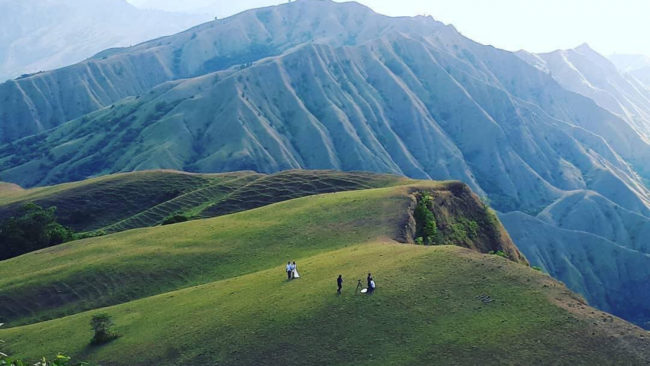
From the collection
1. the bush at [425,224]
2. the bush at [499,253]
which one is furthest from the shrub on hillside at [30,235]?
the bush at [499,253]

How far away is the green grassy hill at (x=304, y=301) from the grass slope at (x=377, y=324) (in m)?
0.12

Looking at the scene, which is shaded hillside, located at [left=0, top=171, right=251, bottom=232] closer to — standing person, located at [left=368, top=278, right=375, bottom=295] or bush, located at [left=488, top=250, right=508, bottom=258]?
bush, located at [left=488, top=250, right=508, bottom=258]

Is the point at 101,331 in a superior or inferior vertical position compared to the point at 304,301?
inferior

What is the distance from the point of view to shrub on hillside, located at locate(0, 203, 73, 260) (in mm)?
85438

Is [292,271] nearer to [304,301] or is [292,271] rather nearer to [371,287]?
[304,301]

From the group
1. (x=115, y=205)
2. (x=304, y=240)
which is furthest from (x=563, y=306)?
(x=115, y=205)

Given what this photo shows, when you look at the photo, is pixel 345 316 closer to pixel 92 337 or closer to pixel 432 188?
pixel 92 337

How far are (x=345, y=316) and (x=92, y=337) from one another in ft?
72.8

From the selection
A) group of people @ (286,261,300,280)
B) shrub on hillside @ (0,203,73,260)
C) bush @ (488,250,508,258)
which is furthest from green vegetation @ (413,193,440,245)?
shrub on hillside @ (0,203,73,260)

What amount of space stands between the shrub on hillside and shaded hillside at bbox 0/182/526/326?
53.4 ft

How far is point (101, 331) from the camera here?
44.5m

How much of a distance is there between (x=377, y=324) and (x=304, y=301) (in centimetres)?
722

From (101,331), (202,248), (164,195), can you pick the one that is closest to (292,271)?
(101,331)

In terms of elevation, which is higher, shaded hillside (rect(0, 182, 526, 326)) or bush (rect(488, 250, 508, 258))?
shaded hillside (rect(0, 182, 526, 326))
